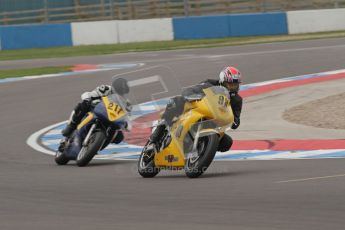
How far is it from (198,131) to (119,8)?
2764cm

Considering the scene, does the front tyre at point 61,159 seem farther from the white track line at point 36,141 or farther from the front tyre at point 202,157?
the front tyre at point 202,157

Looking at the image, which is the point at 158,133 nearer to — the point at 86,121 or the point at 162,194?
the point at 162,194

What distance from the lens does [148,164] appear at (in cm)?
1080

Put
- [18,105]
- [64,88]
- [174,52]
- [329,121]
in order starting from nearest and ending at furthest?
[329,121]
[18,105]
[64,88]
[174,52]

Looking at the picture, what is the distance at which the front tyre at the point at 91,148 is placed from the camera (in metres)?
12.1

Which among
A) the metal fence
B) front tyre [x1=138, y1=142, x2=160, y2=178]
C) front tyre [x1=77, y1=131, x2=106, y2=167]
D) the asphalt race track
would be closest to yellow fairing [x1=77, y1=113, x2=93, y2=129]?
front tyre [x1=77, y1=131, x2=106, y2=167]

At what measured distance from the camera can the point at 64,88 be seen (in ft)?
72.7

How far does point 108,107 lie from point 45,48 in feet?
76.4

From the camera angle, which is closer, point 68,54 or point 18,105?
point 18,105

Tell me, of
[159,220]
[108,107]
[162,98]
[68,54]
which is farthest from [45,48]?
[159,220]

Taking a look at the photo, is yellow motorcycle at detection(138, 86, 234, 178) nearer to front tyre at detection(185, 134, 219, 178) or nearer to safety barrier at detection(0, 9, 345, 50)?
front tyre at detection(185, 134, 219, 178)

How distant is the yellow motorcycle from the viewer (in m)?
10.2

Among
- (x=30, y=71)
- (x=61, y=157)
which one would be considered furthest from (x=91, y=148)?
(x=30, y=71)

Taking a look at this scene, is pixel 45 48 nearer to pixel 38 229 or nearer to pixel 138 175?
pixel 138 175
